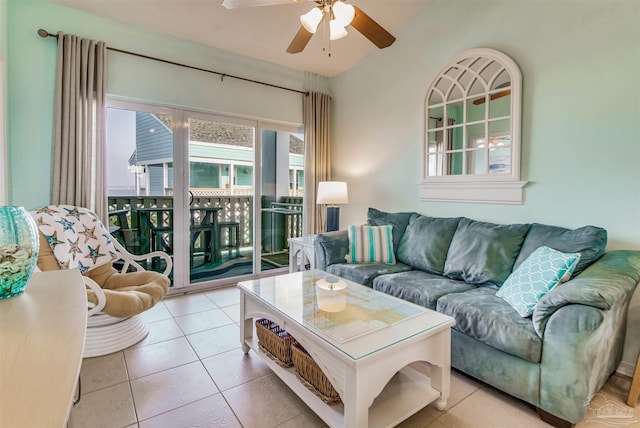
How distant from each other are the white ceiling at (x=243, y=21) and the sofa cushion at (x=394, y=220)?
6.43ft

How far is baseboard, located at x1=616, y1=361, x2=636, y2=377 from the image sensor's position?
210 centimetres

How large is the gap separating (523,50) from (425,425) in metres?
2.78

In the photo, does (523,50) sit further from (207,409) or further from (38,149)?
(38,149)

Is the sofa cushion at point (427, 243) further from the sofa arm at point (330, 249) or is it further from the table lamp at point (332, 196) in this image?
the table lamp at point (332, 196)

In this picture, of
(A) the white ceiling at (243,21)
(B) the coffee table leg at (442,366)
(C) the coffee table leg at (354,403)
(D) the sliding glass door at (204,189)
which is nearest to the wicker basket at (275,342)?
(C) the coffee table leg at (354,403)

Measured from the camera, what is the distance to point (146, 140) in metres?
3.35

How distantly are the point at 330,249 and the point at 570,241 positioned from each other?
1.88m

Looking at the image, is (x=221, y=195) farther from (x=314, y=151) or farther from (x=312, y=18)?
(x=312, y=18)

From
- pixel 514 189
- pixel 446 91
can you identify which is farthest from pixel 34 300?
pixel 446 91

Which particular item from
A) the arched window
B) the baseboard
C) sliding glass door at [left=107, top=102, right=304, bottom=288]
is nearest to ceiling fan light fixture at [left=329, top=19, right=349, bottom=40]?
the arched window

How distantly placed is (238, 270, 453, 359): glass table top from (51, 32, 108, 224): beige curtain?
179 centimetres

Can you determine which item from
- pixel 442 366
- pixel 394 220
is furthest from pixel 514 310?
pixel 394 220

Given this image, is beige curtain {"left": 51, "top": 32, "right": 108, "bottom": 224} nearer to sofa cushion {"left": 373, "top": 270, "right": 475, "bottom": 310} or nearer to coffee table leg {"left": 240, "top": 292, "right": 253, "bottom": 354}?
coffee table leg {"left": 240, "top": 292, "right": 253, "bottom": 354}

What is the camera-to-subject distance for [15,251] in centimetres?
102
